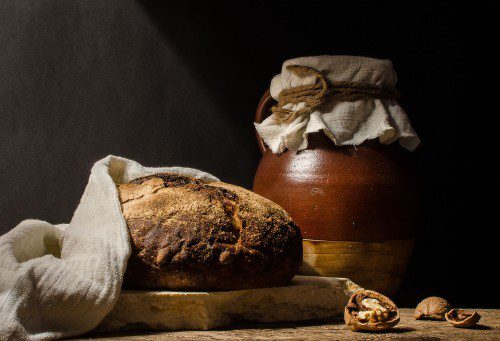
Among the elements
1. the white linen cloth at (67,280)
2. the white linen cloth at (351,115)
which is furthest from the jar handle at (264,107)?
the white linen cloth at (67,280)

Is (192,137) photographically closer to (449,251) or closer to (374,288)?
(374,288)

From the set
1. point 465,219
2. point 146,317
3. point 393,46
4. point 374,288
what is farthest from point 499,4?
point 146,317

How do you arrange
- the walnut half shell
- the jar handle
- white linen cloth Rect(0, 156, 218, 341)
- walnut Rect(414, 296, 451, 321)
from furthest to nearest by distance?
1. the jar handle
2. walnut Rect(414, 296, 451, 321)
3. the walnut half shell
4. white linen cloth Rect(0, 156, 218, 341)

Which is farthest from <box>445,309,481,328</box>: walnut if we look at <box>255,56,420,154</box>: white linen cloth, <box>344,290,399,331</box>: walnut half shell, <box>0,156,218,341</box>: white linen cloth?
<box>0,156,218,341</box>: white linen cloth

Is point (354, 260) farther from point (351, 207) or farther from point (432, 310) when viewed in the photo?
point (432, 310)

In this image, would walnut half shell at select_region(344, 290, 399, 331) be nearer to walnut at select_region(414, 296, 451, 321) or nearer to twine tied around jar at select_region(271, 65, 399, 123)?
walnut at select_region(414, 296, 451, 321)
